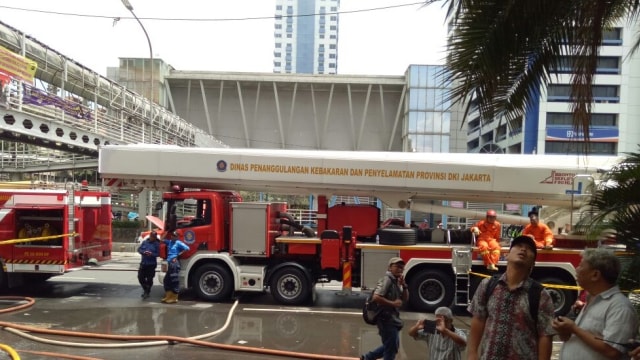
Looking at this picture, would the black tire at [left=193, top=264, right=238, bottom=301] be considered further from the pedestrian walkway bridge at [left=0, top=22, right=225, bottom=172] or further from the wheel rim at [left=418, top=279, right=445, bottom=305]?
the pedestrian walkway bridge at [left=0, top=22, right=225, bottom=172]

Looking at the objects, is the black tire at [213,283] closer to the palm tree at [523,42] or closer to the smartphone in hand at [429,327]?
the smartphone in hand at [429,327]

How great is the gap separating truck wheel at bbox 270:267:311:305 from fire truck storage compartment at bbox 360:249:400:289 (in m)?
1.17

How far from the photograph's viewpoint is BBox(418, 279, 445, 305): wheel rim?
9.36 meters

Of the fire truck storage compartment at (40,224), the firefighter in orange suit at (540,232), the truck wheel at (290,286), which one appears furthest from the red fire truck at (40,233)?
the firefighter in orange suit at (540,232)

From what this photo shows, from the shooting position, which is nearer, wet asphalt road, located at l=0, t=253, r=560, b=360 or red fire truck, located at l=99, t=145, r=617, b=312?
wet asphalt road, located at l=0, t=253, r=560, b=360

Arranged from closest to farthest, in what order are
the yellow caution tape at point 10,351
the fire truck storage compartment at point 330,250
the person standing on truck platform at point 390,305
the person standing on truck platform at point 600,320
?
the person standing on truck platform at point 600,320 → the person standing on truck platform at point 390,305 → the yellow caution tape at point 10,351 → the fire truck storage compartment at point 330,250

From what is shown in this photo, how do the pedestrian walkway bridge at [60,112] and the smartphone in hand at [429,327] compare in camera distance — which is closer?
the smartphone in hand at [429,327]

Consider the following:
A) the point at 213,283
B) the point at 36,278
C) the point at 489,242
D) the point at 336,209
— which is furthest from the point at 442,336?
the point at 36,278

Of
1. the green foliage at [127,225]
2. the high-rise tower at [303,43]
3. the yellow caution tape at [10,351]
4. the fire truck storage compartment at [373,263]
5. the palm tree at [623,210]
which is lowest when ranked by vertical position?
the green foliage at [127,225]

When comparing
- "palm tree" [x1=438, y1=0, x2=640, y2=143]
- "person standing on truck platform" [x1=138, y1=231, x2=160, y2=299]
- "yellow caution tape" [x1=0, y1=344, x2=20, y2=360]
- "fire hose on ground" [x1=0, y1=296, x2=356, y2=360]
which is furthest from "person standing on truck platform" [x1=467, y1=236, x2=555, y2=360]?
"person standing on truck platform" [x1=138, y1=231, x2=160, y2=299]

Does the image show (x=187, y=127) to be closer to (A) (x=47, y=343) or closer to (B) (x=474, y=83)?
(A) (x=47, y=343)

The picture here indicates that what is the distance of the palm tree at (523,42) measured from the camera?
11.6 feet

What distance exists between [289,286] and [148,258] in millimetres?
3056

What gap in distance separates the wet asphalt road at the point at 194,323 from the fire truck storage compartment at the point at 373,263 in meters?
0.68
